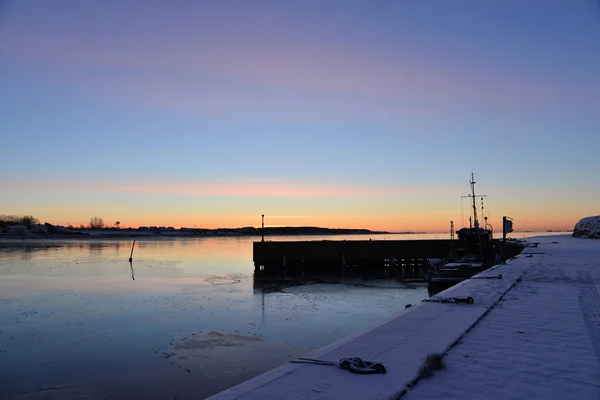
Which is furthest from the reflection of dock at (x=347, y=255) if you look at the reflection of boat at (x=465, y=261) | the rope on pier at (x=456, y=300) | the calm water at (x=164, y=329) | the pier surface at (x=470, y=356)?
the pier surface at (x=470, y=356)

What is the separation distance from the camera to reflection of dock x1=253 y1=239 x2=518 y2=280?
48844 millimetres

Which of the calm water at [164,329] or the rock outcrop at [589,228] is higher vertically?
the rock outcrop at [589,228]

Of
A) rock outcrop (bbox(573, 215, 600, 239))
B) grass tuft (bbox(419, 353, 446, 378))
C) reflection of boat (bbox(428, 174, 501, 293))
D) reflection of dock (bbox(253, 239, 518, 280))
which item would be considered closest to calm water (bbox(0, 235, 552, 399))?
reflection of boat (bbox(428, 174, 501, 293))

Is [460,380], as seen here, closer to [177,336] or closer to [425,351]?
[425,351]

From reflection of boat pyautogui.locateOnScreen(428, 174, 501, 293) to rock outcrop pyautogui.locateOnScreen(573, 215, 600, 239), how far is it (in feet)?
164

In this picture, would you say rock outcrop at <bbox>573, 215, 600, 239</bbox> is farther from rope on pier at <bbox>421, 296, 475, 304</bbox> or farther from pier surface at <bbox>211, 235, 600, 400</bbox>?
rope on pier at <bbox>421, 296, 475, 304</bbox>

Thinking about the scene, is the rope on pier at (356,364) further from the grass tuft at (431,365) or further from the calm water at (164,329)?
the calm water at (164,329)

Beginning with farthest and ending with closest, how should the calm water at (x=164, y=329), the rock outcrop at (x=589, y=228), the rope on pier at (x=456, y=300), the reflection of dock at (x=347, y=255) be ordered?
the rock outcrop at (x=589, y=228)
the reflection of dock at (x=347, y=255)
the rope on pier at (x=456, y=300)
the calm water at (x=164, y=329)

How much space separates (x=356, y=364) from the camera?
6848 mm

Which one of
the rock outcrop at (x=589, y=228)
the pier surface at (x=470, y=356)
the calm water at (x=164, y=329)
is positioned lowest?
the calm water at (x=164, y=329)

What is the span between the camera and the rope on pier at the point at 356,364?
6.54 meters

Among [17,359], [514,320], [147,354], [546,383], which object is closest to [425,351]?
[546,383]

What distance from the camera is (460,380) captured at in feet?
20.5

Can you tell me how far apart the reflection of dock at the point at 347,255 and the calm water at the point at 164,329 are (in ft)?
55.8
